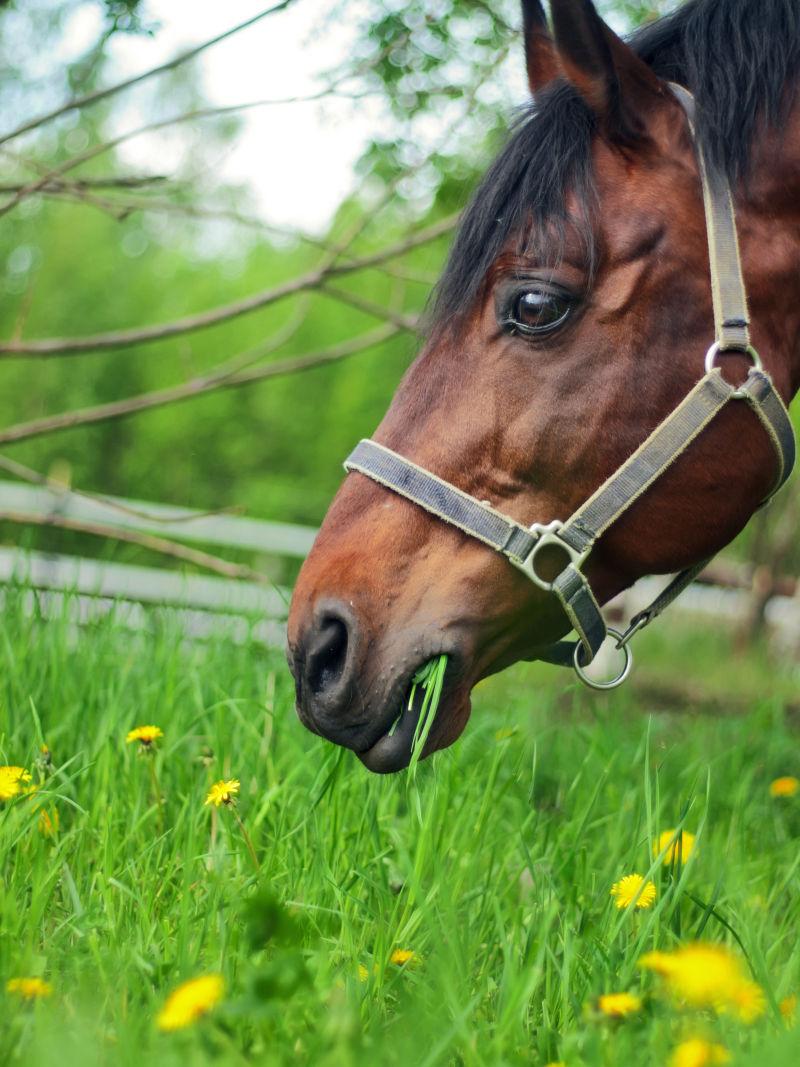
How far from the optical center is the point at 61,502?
5.19m

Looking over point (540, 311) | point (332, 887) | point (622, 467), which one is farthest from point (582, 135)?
point (332, 887)

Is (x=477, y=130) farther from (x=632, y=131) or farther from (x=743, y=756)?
(x=743, y=756)

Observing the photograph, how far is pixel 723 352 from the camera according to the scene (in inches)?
82.4

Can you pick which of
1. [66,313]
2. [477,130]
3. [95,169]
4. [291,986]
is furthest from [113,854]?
[95,169]

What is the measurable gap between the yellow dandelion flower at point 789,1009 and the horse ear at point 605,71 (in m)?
1.60

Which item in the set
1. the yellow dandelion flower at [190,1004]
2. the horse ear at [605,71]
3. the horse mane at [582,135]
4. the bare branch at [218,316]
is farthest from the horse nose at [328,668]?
the bare branch at [218,316]

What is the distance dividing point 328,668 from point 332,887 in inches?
15.4

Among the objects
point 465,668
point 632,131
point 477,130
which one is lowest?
point 465,668

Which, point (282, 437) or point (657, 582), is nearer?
point (657, 582)

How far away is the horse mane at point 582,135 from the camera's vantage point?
2.10m

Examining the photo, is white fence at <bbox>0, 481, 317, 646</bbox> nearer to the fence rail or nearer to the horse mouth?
the fence rail

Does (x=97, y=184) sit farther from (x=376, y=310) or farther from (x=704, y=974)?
(x=704, y=974)

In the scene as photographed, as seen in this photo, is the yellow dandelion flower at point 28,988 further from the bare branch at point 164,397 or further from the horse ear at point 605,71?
the bare branch at point 164,397

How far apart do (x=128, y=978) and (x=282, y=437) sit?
1202cm
